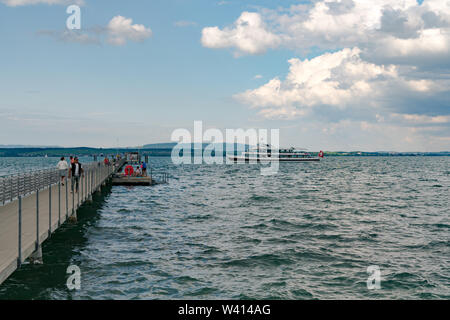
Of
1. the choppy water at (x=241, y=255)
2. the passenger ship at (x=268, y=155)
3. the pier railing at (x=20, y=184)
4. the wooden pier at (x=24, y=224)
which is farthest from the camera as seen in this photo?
the passenger ship at (x=268, y=155)

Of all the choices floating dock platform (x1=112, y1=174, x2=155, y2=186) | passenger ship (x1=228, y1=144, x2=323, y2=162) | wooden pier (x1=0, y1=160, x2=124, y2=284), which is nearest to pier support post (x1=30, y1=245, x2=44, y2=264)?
wooden pier (x1=0, y1=160, x2=124, y2=284)

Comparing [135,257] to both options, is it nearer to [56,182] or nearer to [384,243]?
[384,243]

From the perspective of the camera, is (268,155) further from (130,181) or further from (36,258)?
(36,258)

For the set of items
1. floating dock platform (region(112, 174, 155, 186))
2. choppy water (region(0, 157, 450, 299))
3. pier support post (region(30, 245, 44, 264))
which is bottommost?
choppy water (region(0, 157, 450, 299))

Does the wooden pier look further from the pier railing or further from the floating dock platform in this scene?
the floating dock platform

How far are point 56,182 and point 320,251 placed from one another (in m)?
23.6

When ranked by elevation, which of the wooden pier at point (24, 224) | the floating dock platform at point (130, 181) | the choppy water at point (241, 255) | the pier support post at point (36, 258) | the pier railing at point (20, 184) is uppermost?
the pier railing at point (20, 184)

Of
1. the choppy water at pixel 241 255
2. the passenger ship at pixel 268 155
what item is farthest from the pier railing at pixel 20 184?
the passenger ship at pixel 268 155

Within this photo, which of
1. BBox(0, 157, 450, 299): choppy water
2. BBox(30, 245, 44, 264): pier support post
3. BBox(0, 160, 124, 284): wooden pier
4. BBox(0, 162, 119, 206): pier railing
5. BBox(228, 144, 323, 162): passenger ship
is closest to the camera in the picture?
BBox(0, 160, 124, 284): wooden pier

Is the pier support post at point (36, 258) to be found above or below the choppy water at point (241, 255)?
above

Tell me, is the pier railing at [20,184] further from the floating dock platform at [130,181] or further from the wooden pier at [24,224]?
the floating dock platform at [130,181]

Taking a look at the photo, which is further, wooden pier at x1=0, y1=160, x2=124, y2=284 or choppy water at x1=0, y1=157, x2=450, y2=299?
choppy water at x1=0, y1=157, x2=450, y2=299

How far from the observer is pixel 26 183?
27172mm
